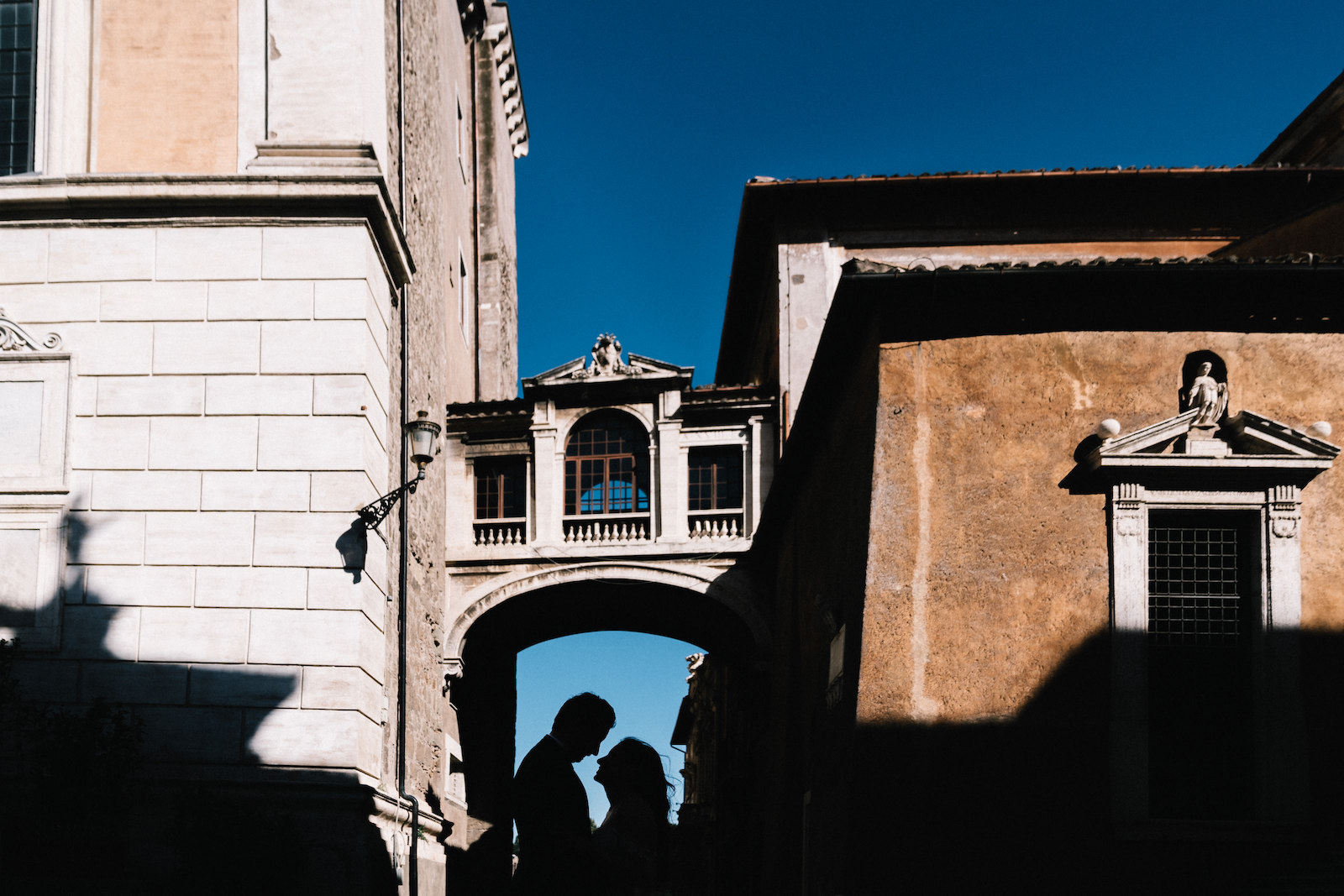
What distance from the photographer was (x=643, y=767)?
474 cm

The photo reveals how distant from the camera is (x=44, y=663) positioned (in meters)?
11.0

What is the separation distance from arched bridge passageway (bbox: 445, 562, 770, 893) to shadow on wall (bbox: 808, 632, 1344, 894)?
12710mm

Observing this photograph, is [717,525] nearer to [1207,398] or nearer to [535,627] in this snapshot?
[535,627]

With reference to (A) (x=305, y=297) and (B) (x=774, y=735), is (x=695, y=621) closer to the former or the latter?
(B) (x=774, y=735)

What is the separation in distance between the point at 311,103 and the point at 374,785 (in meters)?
6.59

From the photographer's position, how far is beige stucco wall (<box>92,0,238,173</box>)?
12.1 metres

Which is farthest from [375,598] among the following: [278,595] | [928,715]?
[928,715]

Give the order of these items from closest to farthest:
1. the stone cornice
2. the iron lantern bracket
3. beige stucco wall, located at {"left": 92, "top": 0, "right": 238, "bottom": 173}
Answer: the iron lantern bracket → the stone cornice → beige stucco wall, located at {"left": 92, "top": 0, "right": 238, "bottom": 173}

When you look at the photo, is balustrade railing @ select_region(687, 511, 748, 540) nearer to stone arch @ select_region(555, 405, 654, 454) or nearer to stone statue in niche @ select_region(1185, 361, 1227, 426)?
stone arch @ select_region(555, 405, 654, 454)

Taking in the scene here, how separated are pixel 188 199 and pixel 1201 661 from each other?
969 cm

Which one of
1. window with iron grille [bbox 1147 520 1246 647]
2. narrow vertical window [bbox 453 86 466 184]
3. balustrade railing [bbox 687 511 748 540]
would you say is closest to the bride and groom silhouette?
window with iron grille [bbox 1147 520 1246 647]

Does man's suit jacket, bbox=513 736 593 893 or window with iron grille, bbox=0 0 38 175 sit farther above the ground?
window with iron grille, bbox=0 0 38 175

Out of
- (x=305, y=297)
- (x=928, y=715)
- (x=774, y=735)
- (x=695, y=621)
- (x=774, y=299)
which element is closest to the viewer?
(x=928, y=715)

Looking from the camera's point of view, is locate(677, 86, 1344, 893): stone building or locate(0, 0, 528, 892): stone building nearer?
locate(677, 86, 1344, 893): stone building
